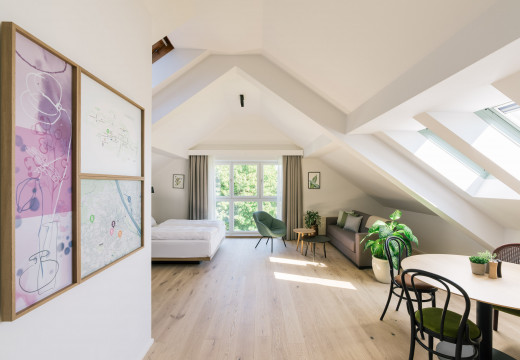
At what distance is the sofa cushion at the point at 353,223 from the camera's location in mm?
5078

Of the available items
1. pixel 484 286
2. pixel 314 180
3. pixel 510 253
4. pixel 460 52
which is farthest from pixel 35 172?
pixel 314 180

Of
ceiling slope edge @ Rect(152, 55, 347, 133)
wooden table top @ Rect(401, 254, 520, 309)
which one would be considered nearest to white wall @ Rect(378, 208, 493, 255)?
wooden table top @ Rect(401, 254, 520, 309)

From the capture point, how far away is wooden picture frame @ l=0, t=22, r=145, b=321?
0.87 meters

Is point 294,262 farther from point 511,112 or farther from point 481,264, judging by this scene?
point 511,112

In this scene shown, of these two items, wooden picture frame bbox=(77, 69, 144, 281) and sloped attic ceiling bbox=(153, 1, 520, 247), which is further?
sloped attic ceiling bbox=(153, 1, 520, 247)

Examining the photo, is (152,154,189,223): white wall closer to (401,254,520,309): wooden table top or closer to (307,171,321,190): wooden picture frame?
(307,171,321,190): wooden picture frame

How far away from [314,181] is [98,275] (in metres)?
5.61

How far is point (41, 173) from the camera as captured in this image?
1.01 m

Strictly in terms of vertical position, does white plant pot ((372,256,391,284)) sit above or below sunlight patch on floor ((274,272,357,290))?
above

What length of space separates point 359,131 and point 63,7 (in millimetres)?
2720

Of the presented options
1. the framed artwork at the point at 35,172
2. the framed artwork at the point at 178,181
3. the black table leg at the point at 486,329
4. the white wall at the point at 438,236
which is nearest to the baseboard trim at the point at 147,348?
the framed artwork at the point at 35,172

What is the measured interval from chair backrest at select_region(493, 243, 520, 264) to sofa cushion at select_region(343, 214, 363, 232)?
2.56m

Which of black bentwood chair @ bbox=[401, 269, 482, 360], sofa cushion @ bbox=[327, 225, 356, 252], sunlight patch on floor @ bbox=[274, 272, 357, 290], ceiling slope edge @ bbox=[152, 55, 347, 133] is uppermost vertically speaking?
ceiling slope edge @ bbox=[152, 55, 347, 133]

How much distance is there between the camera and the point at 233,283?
3588 millimetres
